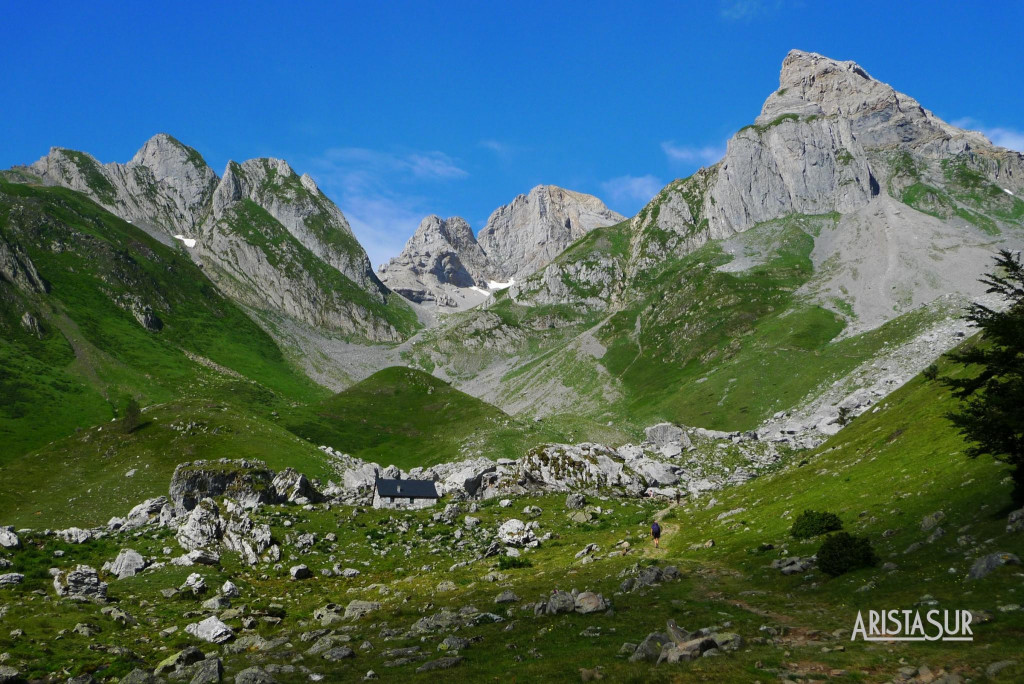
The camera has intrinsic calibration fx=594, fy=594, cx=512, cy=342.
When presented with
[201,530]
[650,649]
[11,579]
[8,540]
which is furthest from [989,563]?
[8,540]

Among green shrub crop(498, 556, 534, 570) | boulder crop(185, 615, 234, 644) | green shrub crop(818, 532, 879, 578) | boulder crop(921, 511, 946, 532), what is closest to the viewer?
green shrub crop(818, 532, 879, 578)

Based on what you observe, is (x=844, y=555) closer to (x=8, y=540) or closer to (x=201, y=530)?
(x=201, y=530)

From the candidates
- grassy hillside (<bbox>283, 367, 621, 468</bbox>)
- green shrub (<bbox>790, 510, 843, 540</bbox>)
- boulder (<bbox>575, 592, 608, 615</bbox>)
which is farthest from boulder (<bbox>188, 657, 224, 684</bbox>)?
grassy hillside (<bbox>283, 367, 621, 468</bbox>)

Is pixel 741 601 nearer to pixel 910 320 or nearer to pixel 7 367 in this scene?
pixel 910 320

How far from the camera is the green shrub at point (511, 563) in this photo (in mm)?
45750

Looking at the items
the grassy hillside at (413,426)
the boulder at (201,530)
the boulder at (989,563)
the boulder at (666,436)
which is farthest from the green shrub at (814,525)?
the grassy hillside at (413,426)

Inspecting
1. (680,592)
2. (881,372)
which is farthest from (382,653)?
(881,372)

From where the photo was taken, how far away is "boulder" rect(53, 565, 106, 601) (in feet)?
107

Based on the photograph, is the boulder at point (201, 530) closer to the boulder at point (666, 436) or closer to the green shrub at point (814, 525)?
the green shrub at point (814, 525)

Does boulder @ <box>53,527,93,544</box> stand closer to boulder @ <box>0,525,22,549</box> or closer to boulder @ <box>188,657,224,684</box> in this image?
boulder @ <box>0,525,22,549</box>

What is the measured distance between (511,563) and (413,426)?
98830mm

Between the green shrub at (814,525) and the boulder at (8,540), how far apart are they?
4901 cm

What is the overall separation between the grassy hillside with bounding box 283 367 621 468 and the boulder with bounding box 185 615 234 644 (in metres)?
85.0

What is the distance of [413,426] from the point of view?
14212 cm
